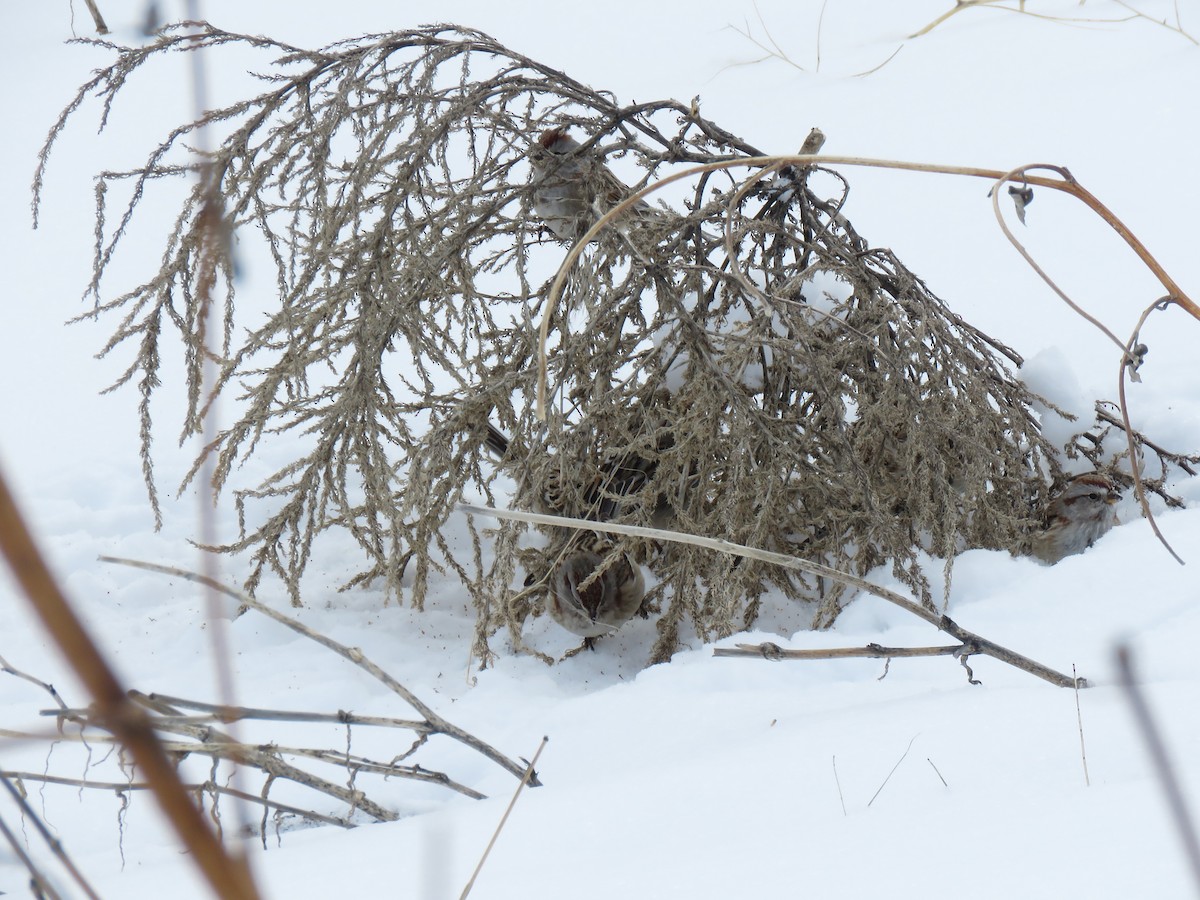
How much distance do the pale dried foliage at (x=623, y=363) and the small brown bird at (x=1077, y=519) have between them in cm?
6

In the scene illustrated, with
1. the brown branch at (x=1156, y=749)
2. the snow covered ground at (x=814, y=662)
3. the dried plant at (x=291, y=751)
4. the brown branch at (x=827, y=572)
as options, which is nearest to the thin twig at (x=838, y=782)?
the snow covered ground at (x=814, y=662)

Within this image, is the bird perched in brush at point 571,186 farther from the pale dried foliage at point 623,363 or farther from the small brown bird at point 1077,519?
the small brown bird at point 1077,519

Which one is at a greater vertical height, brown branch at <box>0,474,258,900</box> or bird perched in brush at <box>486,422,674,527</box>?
brown branch at <box>0,474,258,900</box>

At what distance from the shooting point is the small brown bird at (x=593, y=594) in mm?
2004

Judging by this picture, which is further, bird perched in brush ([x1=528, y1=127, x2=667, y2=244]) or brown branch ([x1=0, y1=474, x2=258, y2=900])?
bird perched in brush ([x1=528, y1=127, x2=667, y2=244])

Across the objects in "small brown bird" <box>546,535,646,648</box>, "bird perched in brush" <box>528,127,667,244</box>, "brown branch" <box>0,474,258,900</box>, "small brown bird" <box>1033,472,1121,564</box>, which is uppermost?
"bird perched in brush" <box>528,127,667,244</box>

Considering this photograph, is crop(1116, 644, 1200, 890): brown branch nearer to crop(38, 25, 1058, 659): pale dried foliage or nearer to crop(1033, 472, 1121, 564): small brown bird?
crop(38, 25, 1058, 659): pale dried foliage

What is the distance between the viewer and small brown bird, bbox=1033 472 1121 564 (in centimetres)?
197

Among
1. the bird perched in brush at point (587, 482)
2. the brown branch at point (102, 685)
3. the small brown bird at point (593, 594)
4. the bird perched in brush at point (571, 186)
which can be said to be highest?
the bird perched in brush at point (571, 186)

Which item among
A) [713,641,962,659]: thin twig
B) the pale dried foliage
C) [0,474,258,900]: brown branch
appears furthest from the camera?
the pale dried foliage

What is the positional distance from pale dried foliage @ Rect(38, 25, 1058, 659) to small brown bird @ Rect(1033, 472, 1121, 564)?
6 centimetres

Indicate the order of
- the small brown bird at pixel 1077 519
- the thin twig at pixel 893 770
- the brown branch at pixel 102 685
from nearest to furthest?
1. the brown branch at pixel 102 685
2. the thin twig at pixel 893 770
3. the small brown bird at pixel 1077 519

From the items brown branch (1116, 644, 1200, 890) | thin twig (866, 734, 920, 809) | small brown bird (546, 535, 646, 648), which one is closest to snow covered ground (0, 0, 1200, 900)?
thin twig (866, 734, 920, 809)

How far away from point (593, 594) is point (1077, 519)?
92cm
